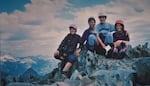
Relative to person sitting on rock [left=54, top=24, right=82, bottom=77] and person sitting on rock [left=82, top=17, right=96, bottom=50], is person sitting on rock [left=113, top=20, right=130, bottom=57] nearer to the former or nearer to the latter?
person sitting on rock [left=82, top=17, right=96, bottom=50]

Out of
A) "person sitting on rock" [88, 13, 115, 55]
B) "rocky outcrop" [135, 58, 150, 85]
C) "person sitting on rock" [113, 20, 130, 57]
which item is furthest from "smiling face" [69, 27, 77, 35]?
"rocky outcrop" [135, 58, 150, 85]

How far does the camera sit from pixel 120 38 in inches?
161

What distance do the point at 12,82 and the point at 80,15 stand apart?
38.9 inches

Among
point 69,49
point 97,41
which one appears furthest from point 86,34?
point 69,49

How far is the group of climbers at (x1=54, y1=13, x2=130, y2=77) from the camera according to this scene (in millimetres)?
4031

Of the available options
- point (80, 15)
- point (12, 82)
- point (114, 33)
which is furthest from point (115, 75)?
point (12, 82)

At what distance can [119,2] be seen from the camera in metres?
4.12

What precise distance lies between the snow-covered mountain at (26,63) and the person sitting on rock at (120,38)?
664mm

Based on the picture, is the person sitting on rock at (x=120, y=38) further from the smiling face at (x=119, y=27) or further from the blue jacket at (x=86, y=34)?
the blue jacket at (x=86, y=34)

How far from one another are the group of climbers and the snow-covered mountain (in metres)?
0.11

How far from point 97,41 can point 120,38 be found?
25 cm

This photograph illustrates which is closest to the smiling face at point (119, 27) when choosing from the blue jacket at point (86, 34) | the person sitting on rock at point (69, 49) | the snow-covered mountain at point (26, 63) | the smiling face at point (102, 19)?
the smiling face at point (102, 19)

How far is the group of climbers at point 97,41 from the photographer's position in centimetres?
403

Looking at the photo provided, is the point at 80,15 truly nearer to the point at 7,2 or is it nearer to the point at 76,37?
the point at 76,37
